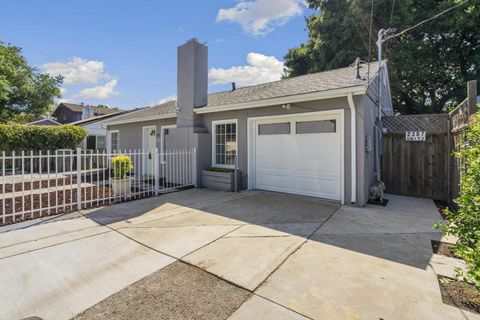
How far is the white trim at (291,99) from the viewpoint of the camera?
19.1ft

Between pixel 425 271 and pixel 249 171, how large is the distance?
5.56 m

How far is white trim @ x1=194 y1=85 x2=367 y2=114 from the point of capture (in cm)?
581

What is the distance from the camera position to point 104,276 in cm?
284

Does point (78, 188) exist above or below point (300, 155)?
below

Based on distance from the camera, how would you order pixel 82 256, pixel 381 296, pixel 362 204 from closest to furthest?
pixel 381 296
pixel 82 256
pixel 362 204

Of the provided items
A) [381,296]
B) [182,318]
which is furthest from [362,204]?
[182,318]

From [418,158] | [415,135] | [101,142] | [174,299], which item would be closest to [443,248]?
[174,299]

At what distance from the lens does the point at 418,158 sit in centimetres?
769

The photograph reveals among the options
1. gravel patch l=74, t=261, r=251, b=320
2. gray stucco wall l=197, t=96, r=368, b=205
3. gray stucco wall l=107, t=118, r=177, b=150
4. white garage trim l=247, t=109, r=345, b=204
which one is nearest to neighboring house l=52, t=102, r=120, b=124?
gray stucco wall l=107, t=118, r=177, b=150

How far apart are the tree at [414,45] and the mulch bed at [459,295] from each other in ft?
50.3

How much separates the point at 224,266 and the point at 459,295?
97.6 inches

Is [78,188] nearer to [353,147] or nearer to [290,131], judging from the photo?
[290,131]

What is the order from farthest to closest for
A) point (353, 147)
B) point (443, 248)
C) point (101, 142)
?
point (101, 142) → point (353, 147) → point (443, 248)

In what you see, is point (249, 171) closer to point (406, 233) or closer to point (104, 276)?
point (406, 233)
